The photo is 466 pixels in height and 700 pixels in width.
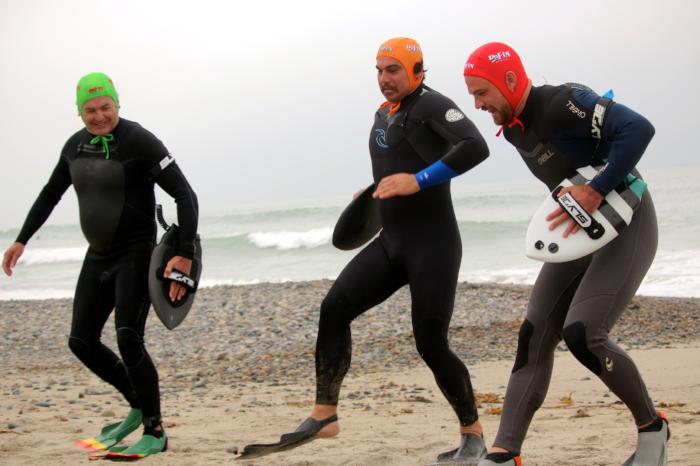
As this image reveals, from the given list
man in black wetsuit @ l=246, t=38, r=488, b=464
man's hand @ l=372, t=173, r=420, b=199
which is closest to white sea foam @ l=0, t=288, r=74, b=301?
man in black wetsuit @ l=246, t=38, r=488, b=464

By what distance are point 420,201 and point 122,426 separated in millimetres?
2237

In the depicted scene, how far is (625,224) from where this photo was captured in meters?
3.83

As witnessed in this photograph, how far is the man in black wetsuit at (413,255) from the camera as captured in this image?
4.43 metres

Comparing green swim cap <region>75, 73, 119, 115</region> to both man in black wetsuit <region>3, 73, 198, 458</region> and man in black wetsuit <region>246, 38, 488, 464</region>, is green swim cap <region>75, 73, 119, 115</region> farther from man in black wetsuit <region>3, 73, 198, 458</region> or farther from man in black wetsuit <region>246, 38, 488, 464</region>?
man in black wetsuit <region>246, 38, 488, 464</region>

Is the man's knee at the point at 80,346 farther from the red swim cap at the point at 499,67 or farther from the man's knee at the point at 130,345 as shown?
the red swim cap at the point at 499,67

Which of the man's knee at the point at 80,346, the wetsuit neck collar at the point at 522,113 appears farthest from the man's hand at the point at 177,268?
the wetsuit neck collar at the point at 522,113

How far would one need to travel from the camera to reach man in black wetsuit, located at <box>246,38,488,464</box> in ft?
14.5

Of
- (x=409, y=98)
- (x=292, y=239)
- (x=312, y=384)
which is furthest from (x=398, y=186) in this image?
(x=292, y=239)

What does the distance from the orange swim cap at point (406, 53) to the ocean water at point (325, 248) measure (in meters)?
12.1

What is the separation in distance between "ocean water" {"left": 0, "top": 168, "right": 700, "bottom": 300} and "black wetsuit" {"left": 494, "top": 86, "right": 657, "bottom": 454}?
40.1 ft

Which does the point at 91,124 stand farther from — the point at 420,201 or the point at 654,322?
the point at 654,322

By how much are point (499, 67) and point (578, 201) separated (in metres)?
0.71

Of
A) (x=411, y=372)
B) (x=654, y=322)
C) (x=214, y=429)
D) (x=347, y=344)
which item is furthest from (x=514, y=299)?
(x=347, y=344)

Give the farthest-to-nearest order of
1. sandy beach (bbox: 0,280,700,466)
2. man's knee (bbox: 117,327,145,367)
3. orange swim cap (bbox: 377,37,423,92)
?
sandy beach (bbox: 0,280,700,466), man's knee (bbox: 117,327,145,367), orange swim cap (bbox: 377,37,423,92)
